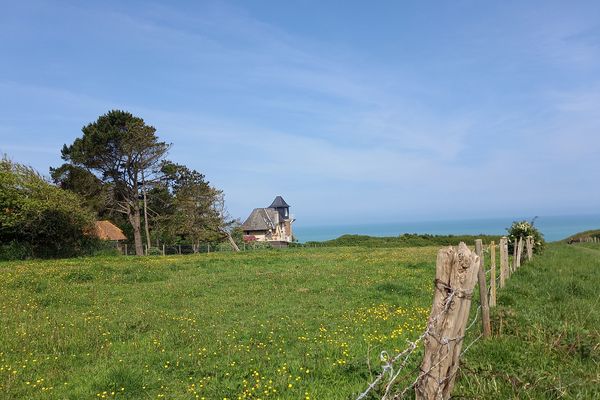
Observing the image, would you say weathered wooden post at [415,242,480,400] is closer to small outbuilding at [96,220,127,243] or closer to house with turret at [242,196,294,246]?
small outbuilding at [96,220,127,243]

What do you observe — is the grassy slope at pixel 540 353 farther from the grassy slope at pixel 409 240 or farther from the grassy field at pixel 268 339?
the grassy slope at pixel 409 240

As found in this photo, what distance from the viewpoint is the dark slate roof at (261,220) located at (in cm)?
7875

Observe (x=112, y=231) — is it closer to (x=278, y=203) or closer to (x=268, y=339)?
(x=278, y=203)

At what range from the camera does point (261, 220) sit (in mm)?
79438

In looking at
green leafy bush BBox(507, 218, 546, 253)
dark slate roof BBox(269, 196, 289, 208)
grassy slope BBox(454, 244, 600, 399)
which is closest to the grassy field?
grassy slope BBox(454, 244, 600, 399)

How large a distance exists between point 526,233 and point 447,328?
22907 millimetres

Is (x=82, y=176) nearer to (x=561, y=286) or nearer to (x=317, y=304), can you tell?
(x=317, y=304)

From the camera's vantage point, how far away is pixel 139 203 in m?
49.8

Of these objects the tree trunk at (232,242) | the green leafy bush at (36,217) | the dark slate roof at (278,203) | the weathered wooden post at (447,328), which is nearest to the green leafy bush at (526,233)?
the weathered wooden post at (447,328)

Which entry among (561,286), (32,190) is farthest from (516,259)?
(32,190)

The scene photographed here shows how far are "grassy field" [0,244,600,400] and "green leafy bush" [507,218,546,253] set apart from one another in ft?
26.3

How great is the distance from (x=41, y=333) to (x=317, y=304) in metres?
6.55

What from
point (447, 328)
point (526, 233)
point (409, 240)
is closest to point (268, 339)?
point (447, 328)

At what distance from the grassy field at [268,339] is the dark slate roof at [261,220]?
63038 mm
